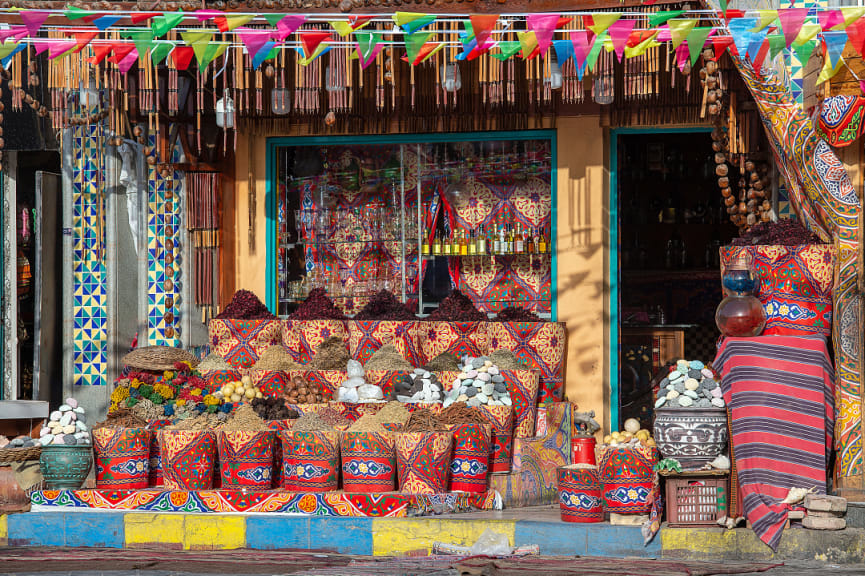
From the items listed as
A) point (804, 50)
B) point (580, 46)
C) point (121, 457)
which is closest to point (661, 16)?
point (580, 46)

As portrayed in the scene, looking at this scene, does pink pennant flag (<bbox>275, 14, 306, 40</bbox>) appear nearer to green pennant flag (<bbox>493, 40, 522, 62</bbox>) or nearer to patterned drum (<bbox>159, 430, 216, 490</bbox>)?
green pennant flag (<bbox>493, 40, 522, 62</bbox>)

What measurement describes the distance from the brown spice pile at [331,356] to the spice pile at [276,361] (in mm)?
159

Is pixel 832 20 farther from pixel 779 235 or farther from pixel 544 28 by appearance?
pixel 544 28

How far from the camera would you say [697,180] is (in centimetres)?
1189

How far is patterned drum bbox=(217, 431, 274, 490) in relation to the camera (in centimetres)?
824

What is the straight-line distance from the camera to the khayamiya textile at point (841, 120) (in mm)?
7480

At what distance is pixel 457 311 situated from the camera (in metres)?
9.73

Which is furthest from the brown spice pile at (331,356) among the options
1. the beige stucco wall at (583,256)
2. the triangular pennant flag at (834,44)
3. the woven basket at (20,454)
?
the triangular pennant flag at (834,44)

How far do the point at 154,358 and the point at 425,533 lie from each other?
2.90 meters

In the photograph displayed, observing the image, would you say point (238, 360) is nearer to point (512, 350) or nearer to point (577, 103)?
point (512, 350)

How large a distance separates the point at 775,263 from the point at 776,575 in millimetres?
2067

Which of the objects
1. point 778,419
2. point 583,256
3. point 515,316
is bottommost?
point 778,419

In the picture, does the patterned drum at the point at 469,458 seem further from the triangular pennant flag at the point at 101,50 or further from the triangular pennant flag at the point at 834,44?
the triangular pennant flag at the point at 101,50

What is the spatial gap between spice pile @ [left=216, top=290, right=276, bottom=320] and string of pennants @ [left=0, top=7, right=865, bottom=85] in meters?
2.46
